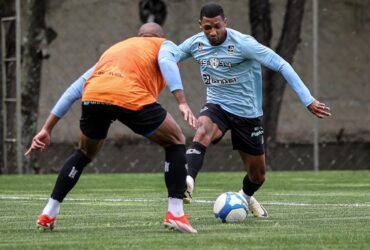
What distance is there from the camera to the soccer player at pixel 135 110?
959 centimetres

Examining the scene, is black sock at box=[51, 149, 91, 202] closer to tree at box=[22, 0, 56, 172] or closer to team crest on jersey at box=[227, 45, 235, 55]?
team crest on jersey at box=[227, 45, 235, 55]

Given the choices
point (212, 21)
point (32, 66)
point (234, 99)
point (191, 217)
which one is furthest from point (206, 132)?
point (32, 66)

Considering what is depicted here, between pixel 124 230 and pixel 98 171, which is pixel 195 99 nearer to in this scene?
pixel 98 171

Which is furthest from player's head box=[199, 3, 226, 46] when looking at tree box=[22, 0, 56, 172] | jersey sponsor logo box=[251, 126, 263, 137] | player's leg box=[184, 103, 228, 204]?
tree box=[22, 0, 56, 172]

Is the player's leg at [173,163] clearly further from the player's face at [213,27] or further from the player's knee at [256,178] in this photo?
the player's knee at [256,178]

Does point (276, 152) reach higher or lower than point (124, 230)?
lower

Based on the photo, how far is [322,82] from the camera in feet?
80.7

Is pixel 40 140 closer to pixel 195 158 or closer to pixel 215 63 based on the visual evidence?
pixel 195 158

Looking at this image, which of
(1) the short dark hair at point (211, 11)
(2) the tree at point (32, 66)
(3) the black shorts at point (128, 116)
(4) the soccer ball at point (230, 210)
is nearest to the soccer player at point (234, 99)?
Result: (1) the short dark hair at point (211, 11)

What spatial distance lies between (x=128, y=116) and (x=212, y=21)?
7.05ft

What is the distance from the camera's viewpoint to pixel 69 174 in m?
9.91

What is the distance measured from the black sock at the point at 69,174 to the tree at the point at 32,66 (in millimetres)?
12273

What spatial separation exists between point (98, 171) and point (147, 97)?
14414 mm

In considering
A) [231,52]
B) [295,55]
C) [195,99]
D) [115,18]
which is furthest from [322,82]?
[231,52]
